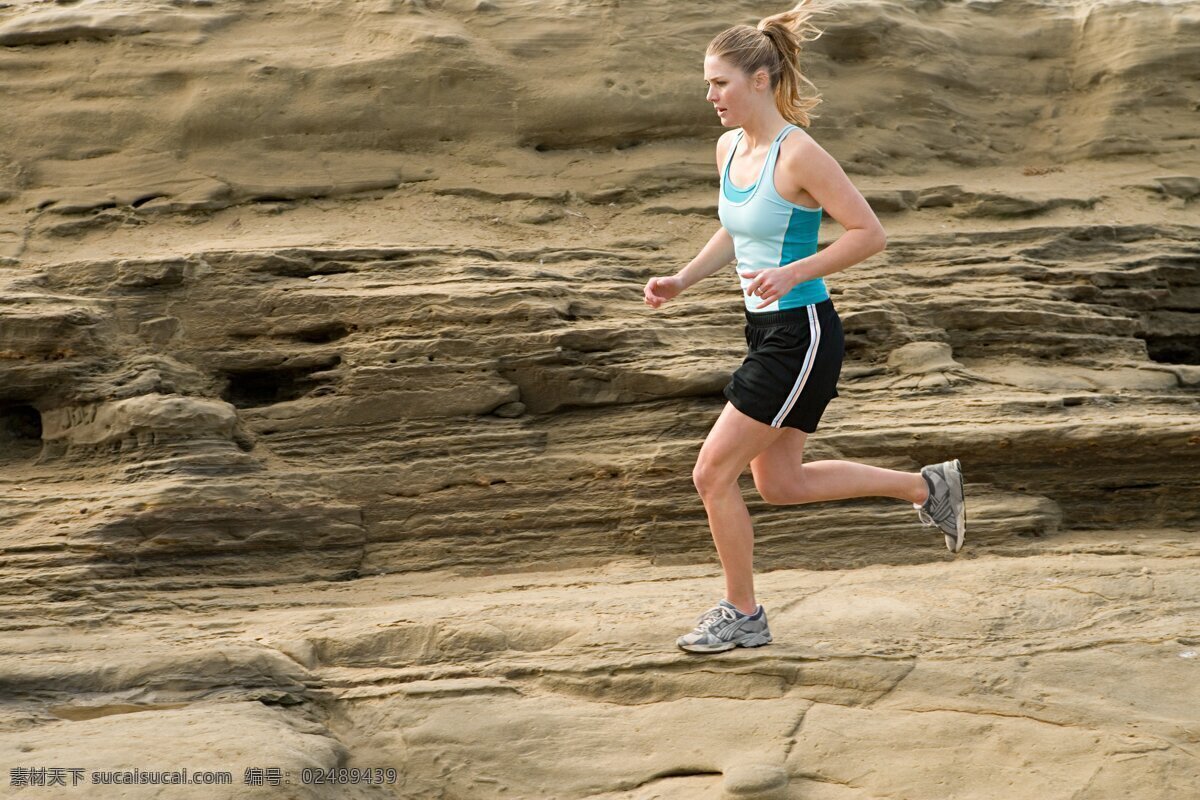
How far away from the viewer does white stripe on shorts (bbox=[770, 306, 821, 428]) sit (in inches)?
174

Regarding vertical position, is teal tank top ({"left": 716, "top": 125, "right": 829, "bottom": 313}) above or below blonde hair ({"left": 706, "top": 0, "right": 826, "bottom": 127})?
below

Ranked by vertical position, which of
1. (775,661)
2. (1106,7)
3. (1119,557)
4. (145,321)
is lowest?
(1119,557)

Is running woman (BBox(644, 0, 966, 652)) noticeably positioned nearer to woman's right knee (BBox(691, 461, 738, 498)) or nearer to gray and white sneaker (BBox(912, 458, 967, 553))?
woman's right knee (BBox(691, 461, 738, 498))

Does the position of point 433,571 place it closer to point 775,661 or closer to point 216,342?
point 216,342

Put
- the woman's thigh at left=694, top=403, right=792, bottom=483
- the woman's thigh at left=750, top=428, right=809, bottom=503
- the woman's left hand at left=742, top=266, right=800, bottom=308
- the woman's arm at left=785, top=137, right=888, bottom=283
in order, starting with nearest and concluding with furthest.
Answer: the woman's left hand at left=742, top=266, right=800, bottom=308 → the woman's arm at left=785, top=137, right=888, bottom=283 → the woman's thigh at left=694, top=403, right=792, bottom=483 → the woman's thigh at left=750, top=428, right=809, bottom=503

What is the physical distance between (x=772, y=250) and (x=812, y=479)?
0.87m

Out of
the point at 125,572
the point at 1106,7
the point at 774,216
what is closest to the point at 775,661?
the point at 774,216

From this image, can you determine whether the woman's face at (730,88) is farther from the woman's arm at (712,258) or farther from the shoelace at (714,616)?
the shoelace at (714,616)

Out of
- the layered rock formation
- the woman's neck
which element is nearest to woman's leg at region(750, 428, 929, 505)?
the layered rock formation

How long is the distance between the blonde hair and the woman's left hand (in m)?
0.68

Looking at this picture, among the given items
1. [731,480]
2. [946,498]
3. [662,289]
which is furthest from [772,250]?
[946,498]

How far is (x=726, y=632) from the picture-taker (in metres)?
4.78

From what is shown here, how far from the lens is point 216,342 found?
6484mm

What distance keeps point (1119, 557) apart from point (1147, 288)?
2123mm
